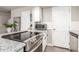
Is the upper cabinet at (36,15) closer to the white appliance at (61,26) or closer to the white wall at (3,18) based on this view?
the white appliance at (61,26)

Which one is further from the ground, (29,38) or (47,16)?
(47,16)

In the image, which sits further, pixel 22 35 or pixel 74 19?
pixel 22 35

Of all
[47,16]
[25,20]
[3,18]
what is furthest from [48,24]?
[3,18]

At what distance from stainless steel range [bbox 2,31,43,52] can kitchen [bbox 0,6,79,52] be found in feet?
0.08

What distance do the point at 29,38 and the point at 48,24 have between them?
0.24 metres

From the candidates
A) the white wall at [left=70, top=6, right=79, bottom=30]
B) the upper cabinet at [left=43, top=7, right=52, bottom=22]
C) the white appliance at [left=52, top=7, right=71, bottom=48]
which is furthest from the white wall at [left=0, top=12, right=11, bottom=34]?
the white wall at [left=70, top=6, right=79, bottom=30]

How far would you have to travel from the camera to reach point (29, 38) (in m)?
0.80

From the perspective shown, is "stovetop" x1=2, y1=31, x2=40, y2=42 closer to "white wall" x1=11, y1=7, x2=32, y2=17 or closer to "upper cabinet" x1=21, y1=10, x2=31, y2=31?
"upper cabinet" x1=21, y1=10, x2=31, y2=31

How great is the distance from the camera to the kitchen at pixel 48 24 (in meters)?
0.77

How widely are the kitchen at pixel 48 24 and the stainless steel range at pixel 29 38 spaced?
24mm

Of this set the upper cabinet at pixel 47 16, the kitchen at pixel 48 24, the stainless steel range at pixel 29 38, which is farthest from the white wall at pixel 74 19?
the stainless steel range at pixel 29 38

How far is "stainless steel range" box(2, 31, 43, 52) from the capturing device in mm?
740

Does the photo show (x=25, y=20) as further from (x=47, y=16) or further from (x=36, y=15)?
(x=47, y=16)
